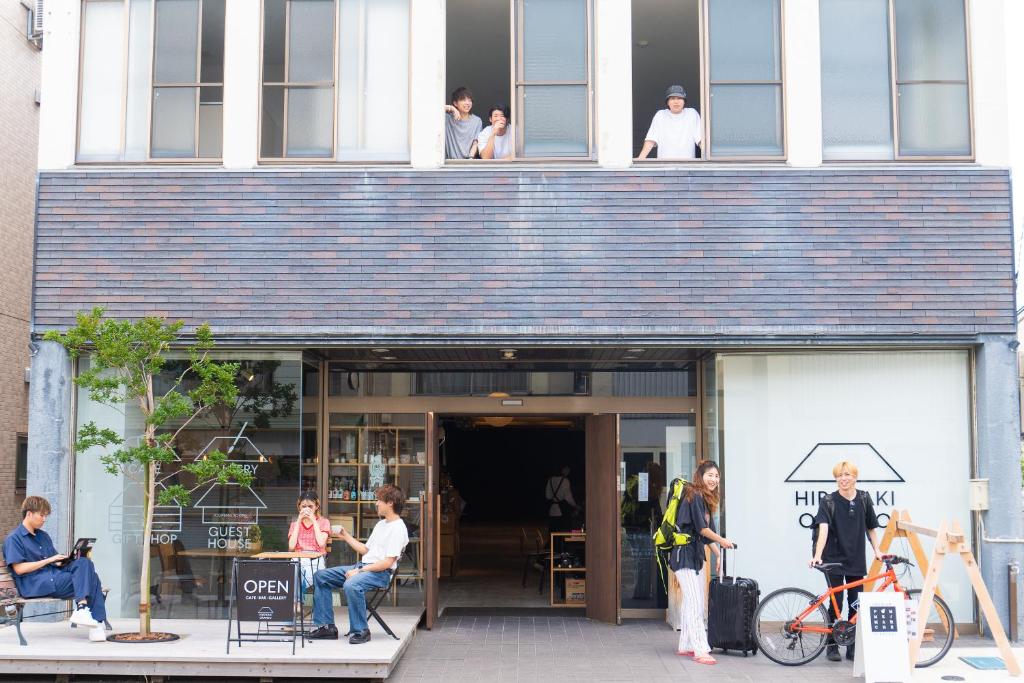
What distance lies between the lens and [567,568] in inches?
544

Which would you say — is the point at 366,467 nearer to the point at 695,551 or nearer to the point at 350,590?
the point at 350,590

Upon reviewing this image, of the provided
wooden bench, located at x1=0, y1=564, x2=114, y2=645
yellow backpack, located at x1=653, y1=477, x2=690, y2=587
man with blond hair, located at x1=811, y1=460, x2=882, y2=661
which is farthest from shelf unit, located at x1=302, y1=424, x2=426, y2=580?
man with blond hair, located at x1=811, y1=460, x2=882, y2=661

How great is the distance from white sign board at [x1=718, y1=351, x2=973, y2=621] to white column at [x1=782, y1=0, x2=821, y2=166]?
215 cm

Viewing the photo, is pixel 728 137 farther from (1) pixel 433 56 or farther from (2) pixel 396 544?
(2) pixel 396 544

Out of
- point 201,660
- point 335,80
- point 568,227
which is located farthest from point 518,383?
point 201,660

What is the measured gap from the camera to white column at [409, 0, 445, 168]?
1161 centimetres

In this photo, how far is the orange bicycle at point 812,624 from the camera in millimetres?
9719

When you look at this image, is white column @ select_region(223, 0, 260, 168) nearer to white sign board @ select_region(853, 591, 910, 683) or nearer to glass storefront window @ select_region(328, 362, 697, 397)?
glass storefront window @ select_region(328, 362, 697, 397)

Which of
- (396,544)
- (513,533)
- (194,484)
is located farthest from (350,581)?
(513,533)

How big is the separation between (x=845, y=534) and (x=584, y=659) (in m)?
2.67

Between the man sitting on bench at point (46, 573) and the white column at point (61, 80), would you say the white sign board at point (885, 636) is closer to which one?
the man sitting on bench at point (46, 573)

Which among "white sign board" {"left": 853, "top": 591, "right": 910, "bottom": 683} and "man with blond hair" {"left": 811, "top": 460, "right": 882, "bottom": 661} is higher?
"man with blond hair" {"left": 811, "top": 460, "right": 882, "bottom": 661}

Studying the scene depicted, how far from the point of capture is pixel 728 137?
11.6 m

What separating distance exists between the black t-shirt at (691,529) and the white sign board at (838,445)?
4.51ft
